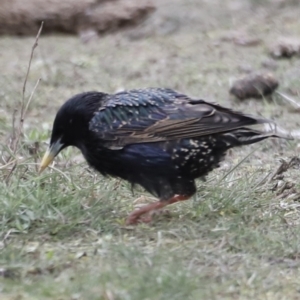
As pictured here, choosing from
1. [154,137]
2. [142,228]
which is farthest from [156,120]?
[142,228]

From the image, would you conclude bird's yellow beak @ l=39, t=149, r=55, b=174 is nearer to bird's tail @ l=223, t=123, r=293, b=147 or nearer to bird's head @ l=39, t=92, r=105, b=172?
bird's head @ l=39, t=92, r=105, b=172

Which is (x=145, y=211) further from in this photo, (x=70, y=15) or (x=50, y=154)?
(x=70, y=15)

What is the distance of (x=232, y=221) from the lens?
4.12m

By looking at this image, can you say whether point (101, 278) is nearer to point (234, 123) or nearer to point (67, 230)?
point (67, 230)

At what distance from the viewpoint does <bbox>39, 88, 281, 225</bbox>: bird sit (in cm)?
418

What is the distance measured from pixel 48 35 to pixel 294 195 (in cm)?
547

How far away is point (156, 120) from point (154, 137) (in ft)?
0.31

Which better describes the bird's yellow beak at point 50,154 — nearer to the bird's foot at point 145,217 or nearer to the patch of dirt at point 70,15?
the bird's foot at point 145,217

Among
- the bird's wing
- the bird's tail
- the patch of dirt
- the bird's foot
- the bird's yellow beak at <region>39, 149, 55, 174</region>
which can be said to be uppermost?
the bird's wing

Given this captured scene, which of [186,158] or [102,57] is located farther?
[102,57]

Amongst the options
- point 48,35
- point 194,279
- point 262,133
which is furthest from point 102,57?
point 194,279

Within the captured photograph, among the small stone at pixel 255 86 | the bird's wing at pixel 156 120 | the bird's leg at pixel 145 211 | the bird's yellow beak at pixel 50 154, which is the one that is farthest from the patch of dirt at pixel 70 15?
the bird's leg at pixel 145 211

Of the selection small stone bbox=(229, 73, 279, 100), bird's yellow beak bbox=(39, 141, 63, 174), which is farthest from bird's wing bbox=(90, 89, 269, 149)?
small stone bbox=(229, 73, 279, 100)

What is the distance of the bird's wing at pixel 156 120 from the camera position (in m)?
4.20
